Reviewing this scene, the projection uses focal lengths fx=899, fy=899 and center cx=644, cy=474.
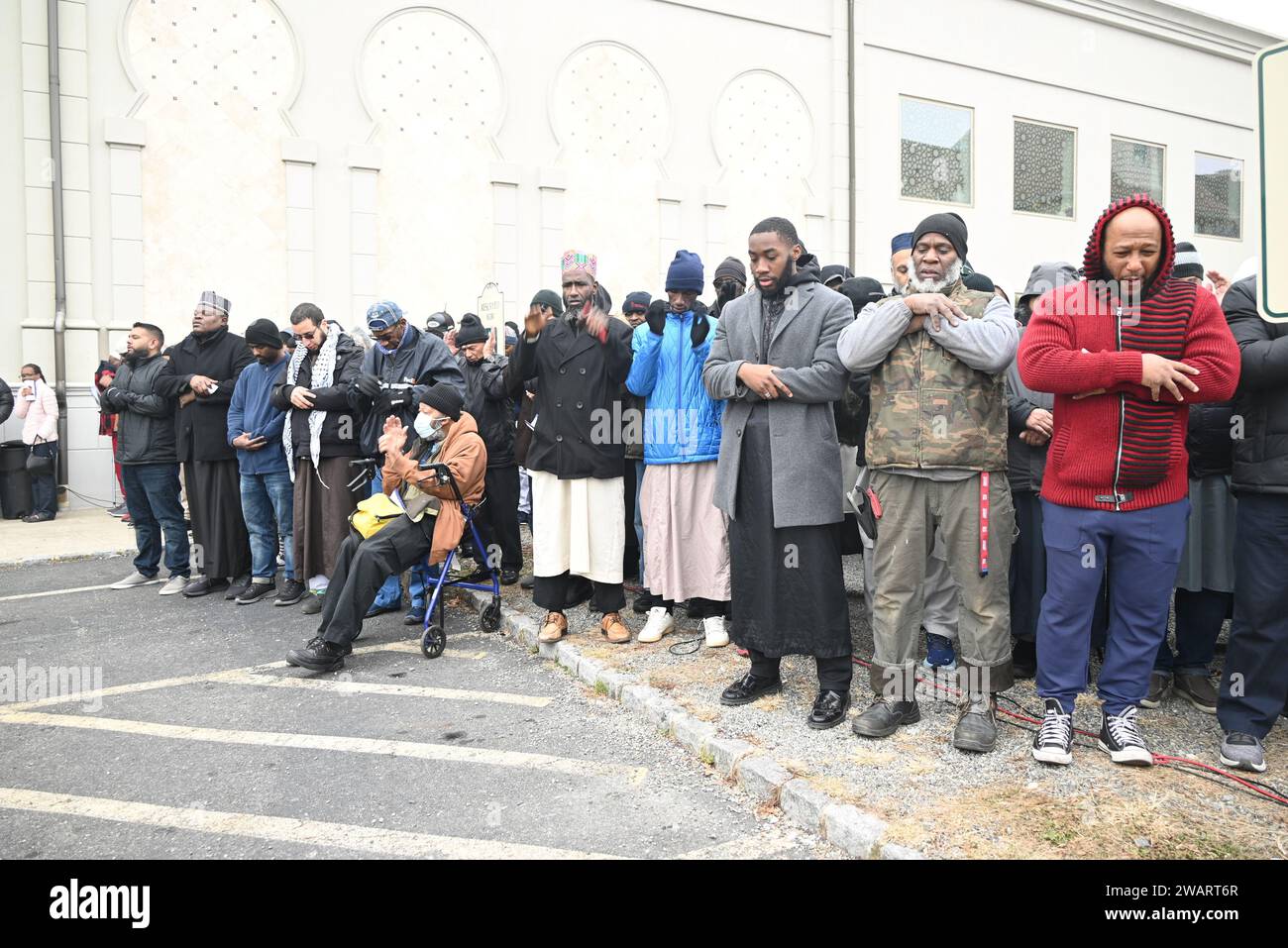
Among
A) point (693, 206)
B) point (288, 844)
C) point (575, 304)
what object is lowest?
point (288, 844)

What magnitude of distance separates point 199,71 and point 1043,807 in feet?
43.3

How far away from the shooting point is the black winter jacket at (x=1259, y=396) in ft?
11.4

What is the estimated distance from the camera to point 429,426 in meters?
6.00

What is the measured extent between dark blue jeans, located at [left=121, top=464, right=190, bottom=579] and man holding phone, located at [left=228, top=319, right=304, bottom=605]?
72 cm

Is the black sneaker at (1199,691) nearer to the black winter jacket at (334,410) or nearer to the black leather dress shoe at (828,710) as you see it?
the black leather dress shoe at (828,710)

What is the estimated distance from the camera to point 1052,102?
62.2 ft

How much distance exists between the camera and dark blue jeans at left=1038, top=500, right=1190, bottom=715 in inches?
139

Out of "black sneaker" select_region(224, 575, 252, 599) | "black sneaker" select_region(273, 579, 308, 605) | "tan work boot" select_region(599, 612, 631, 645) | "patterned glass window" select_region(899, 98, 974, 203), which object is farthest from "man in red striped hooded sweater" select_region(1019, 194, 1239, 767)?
"patterned glass window" select_region(899, 98, 974, 203)

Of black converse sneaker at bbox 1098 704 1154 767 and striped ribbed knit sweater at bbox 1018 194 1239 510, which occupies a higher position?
striped ribbed knit sweater at bbox 1018 194 1239 510

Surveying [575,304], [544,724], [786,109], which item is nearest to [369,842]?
[544,724]

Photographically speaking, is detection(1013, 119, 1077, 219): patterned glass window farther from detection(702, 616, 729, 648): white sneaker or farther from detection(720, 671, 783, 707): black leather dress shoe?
detection(720, 671, 783, 707): black leather dress shoe

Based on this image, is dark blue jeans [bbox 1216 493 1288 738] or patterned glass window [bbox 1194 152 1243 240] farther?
patterned glass window [bbox 1194 152 1243 240]

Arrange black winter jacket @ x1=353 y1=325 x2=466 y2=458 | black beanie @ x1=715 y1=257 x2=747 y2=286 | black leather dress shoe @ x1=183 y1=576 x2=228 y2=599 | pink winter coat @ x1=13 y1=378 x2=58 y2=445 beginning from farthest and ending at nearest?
pink winter coat @ x1=13 y1=378 x2=58 y2=445, black leather dress shoe @ x1=183 y1=576 x2=228 y2=599, black beanie @ x1=715 y1=257 x2=747 y2=286, black winter jacket @ x1=353 y1=325 x2=466 y2=458
